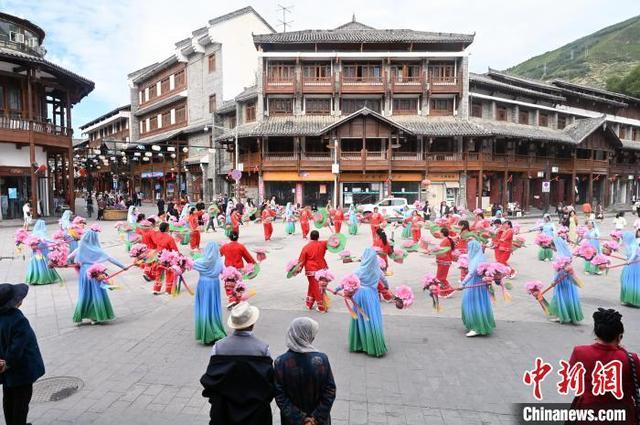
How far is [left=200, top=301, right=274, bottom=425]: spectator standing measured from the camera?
9.87ft

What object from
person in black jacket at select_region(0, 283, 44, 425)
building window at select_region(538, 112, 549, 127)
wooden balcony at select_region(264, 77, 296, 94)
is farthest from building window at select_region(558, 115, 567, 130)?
person in black jacket at select_region(0, 283, 44, 425)

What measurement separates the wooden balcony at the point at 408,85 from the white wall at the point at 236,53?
14.4 m

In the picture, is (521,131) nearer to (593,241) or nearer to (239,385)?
(593,241)

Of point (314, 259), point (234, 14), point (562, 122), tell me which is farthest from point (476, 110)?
point (314, 259)

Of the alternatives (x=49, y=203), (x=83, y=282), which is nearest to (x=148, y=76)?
(x=49, y=203)

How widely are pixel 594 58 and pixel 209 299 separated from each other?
13723 centimetres

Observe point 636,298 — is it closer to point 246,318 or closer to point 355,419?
point 355,419

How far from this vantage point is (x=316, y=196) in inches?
1332

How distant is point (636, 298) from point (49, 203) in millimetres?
29783

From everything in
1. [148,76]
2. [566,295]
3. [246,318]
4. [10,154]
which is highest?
[148,76]

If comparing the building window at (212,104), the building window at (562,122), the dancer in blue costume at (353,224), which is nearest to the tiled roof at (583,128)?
the building window at (562,122)

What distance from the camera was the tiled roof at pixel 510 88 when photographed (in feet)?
114

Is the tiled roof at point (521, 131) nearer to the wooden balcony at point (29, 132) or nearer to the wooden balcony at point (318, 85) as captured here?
the wooden balcony at point (318, 85)

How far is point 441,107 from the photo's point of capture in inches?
1352
